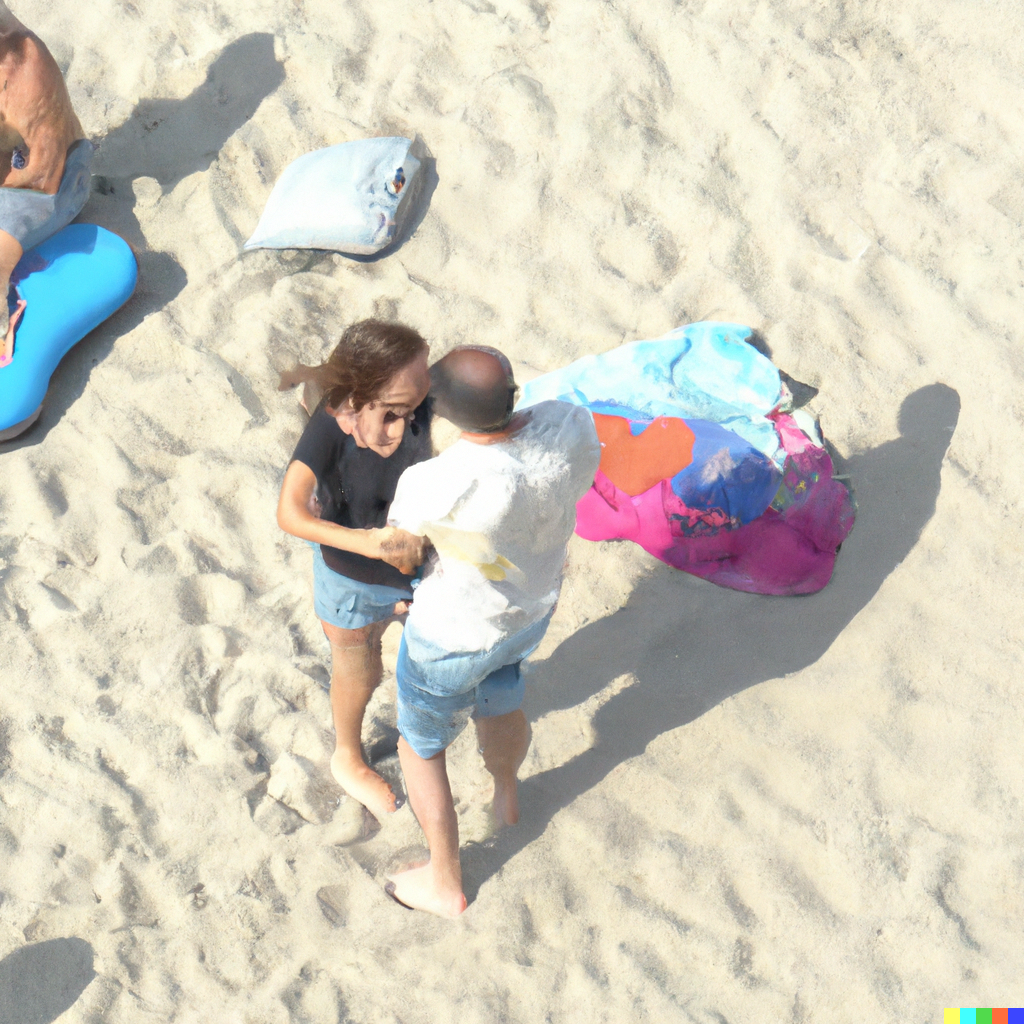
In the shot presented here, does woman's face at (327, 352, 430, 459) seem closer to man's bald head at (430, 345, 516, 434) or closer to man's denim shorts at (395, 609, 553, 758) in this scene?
man's bald head at (430, 345, 516, 434)

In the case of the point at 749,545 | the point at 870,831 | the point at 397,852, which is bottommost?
the point at 397,852

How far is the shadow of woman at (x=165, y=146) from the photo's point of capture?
143 inches

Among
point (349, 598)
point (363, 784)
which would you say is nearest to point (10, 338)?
point (349, 598)

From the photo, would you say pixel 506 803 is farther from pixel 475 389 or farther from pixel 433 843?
pixel 475 389

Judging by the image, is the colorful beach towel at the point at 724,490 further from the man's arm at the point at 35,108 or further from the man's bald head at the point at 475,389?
the man's arm at the point at 35,108

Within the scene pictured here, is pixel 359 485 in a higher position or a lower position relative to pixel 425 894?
Answer: higher

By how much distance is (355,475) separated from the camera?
2066mm

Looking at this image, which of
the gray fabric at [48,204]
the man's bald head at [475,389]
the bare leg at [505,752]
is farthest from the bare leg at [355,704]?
the gray fabric at [48,204]

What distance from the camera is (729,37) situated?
3.92 metres

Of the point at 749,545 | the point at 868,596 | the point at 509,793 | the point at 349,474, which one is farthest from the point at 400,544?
the point at 868,596

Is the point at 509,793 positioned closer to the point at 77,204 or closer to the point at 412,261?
the point at 412,261

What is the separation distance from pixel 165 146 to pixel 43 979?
3177 millimetres

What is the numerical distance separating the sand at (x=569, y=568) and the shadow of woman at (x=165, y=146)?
17 millimetres

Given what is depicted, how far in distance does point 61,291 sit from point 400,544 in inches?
88.8
